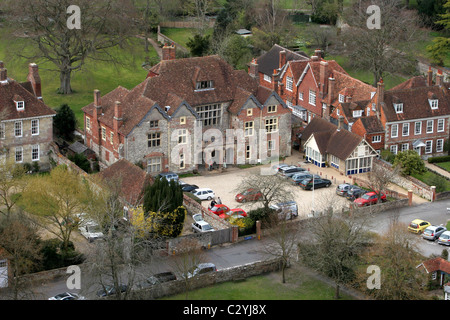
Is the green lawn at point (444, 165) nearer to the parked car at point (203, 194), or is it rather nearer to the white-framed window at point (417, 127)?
Result: the white-framed window at point (417, 127)

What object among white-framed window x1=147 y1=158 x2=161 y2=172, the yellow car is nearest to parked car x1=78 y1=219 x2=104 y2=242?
white-framed window x1=147 y1=158 x2=161 y2=172

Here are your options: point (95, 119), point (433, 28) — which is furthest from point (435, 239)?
point (433, 28)

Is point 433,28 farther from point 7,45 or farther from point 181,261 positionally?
point 181,261

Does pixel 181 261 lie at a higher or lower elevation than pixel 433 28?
lower

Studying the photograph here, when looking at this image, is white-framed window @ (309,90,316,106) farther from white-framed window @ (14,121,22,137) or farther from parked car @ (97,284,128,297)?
parked car @ (97,284,128,297)

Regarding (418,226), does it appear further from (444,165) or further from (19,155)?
(19,155)

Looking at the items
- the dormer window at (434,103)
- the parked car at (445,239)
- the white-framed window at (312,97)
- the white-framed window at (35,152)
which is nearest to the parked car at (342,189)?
the parked car at (445,239)
